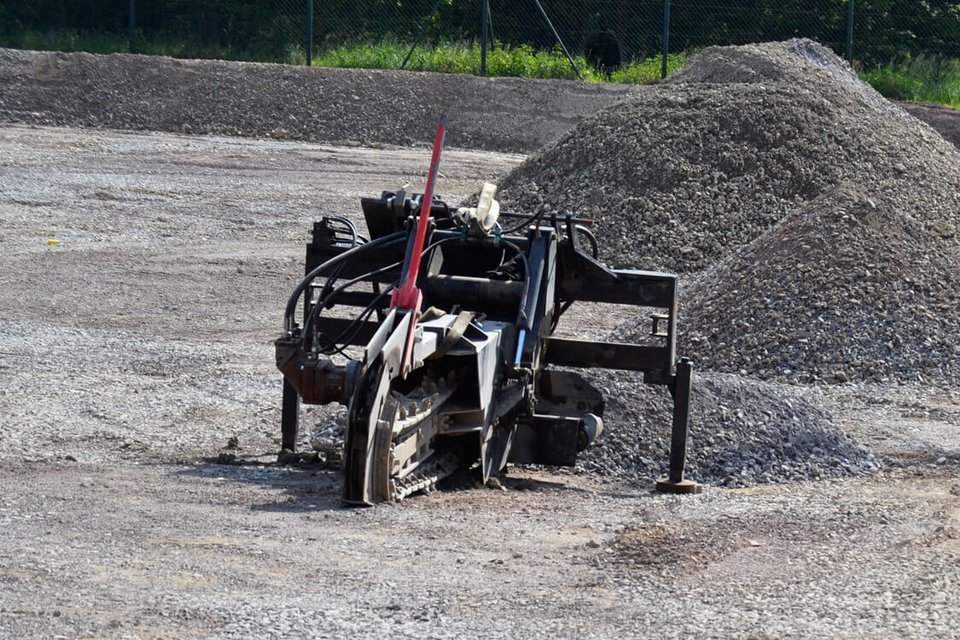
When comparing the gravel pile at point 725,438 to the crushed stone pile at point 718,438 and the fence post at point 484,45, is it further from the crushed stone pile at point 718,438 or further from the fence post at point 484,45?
the fence post at point 484,45

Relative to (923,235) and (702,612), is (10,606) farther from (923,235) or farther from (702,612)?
(923,235)

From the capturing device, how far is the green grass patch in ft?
109

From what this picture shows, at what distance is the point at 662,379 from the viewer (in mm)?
8703

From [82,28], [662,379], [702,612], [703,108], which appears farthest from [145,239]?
[82,28]

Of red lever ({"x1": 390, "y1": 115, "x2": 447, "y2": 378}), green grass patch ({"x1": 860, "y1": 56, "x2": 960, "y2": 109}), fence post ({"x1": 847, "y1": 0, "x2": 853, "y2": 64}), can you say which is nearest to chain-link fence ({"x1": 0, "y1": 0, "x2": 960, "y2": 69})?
fence post ({"x1": 847, "y1": 0, "x2": 853, "y2": 64})

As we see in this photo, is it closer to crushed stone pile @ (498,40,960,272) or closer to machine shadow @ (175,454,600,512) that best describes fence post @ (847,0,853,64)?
crushed stone pile @ (498,40,960,272)

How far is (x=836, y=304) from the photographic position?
502 inches

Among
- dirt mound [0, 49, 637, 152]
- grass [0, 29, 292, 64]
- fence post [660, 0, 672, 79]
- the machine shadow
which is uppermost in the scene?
fence post [660, 0, 672, 79]

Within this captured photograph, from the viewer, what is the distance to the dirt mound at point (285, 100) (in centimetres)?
2855

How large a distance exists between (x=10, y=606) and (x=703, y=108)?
1549 cm

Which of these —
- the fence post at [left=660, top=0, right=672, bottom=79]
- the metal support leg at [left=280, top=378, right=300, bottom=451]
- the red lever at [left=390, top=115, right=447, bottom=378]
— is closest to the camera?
the red lever at [left=390, top=115, right=447, bottom=378]

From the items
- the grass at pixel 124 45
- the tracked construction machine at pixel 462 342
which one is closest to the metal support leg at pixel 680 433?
the tracked construction machine at pixel 462 342

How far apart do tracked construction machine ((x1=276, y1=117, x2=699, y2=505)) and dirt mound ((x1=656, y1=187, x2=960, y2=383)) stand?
145 inches

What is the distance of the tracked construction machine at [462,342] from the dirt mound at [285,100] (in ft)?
65.2
